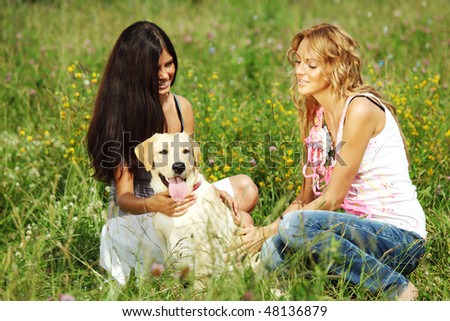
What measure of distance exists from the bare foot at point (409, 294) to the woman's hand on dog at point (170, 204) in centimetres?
107

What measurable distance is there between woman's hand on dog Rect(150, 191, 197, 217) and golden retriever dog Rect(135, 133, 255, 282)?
0.07 feet

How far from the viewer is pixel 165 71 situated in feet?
11.2

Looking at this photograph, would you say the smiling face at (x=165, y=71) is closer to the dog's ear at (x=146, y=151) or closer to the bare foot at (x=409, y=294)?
the dog's ear at (x=146, y=151)

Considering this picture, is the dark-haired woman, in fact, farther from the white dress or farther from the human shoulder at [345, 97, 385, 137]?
the human shoulder at [345, 97, 385, 137]

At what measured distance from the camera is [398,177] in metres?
3.01

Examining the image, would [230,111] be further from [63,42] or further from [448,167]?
[63,42]

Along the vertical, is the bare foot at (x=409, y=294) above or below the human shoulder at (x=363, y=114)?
below

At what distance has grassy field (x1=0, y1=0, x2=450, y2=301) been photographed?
286cm

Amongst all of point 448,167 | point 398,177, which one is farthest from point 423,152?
point 398,177

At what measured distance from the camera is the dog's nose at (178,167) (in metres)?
3.02

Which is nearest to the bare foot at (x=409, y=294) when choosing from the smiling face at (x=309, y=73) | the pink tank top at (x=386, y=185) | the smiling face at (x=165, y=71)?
the pink tank top at (x=386, y=185)

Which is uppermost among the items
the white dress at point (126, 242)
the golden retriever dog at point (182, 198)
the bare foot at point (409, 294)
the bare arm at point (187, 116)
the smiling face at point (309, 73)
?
the smiling face at point (309, 73)

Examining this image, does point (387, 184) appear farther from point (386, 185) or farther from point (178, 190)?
point (178, 190)

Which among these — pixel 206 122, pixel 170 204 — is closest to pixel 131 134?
pixel 170 204
